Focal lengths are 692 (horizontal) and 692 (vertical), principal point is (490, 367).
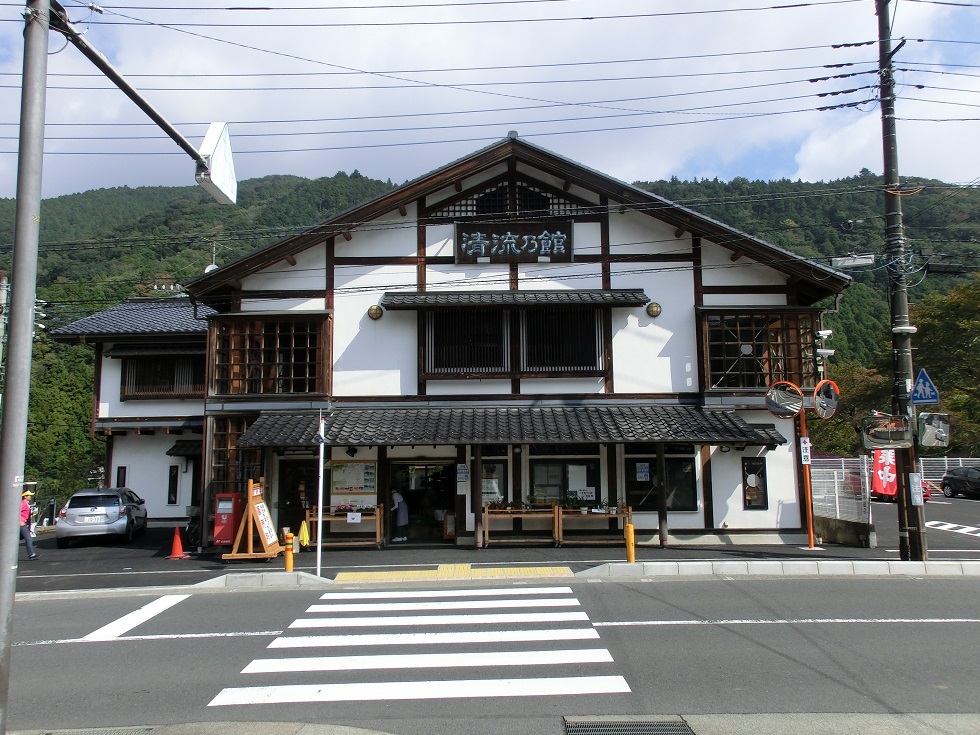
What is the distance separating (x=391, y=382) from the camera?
1764 cm

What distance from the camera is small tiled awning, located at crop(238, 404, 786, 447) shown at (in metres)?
15.7

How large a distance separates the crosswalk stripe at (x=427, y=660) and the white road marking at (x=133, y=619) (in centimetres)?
288

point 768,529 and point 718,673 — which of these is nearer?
point 718,673

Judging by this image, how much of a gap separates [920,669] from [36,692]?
31.2ft

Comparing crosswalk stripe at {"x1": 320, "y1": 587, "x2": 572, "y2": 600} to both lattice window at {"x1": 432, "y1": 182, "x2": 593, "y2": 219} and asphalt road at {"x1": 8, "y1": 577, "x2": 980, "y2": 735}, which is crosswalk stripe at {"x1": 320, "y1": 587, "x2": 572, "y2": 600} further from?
lattice window at {"x1": 432, "y1": 182, "x2": 593, "y2": 219}

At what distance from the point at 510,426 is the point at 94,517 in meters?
12.1

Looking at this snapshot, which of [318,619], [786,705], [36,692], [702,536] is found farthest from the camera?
[702,536]

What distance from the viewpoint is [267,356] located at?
17.8 m

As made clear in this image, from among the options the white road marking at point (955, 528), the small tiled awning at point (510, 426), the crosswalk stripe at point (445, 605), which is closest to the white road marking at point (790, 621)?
the crosswalk stripe at point (445, 605)

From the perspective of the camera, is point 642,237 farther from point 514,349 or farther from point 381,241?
point 381,241

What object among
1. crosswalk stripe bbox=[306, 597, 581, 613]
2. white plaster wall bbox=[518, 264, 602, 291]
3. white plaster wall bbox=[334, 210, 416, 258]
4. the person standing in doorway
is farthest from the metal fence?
white plaster wall bbox=[334, 210, 416, 258]

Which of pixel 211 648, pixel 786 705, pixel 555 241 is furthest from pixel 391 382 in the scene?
pixel 786 705

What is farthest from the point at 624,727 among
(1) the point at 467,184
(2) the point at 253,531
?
(1) the point at 467,184

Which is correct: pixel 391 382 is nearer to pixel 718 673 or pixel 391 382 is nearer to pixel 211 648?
pixel 211 648
